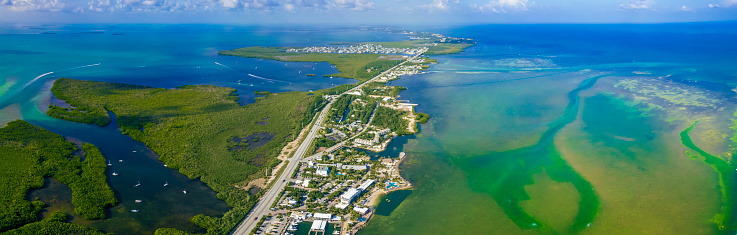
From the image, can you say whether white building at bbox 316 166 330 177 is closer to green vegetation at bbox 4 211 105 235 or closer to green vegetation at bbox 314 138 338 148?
green vegetation at bbox 314 138 338 148

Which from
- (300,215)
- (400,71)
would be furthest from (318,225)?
(400,71)

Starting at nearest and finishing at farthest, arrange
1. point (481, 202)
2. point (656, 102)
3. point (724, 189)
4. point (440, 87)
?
point (481, 202) → point (724, 189) → point (656, 102) → point (440, 87)

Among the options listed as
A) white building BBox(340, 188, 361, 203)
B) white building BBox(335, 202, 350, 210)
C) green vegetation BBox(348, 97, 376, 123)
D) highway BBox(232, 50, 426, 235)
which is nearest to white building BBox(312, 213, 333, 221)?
white building BBox(335, 202, 350, 210)

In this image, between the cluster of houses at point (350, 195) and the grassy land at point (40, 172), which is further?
the cluster of houses at point (350, 195)

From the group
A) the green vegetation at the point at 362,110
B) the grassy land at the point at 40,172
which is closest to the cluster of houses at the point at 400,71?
the green vegetation at the point at 362,110

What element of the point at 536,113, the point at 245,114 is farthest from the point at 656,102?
the point at 245,114

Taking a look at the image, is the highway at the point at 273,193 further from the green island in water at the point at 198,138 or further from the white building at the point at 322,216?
the white building at the point at 322,216

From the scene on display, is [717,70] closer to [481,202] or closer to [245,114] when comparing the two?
[481,202]
